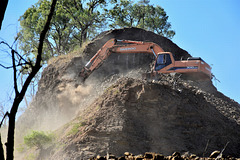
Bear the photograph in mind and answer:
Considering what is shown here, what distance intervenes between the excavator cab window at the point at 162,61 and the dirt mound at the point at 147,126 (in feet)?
5.00

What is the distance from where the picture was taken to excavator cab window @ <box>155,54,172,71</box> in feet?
62.0

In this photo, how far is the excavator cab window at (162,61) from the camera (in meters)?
18.9

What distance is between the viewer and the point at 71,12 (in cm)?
3416

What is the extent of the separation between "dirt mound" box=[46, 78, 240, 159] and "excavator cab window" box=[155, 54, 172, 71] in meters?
1.52

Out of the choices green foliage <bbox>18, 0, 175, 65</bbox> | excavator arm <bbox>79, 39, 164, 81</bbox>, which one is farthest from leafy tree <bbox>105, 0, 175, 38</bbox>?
excavator arm <bbox>79, 39, 164, 81</bbox>

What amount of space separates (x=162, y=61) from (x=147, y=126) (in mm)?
4513

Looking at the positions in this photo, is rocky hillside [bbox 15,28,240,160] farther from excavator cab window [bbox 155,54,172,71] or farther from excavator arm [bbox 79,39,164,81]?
excavator arm [bbox 79,39,164,81]

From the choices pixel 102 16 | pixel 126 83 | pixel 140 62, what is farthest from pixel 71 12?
pixel 126 83

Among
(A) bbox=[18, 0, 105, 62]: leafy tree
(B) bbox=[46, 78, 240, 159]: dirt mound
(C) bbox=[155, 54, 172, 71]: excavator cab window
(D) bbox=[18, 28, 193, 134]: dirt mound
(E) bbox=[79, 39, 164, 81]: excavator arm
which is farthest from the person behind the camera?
(A) bbox=[18, 0, 105, 62]: leafy tree

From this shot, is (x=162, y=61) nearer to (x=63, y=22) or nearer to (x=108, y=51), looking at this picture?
(x=108, y=51)

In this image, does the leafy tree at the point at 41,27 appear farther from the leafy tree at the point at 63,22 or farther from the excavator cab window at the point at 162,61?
the excavator cab window at the point at 162,61

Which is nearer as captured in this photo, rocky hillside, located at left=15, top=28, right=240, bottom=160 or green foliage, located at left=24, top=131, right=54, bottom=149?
rocky hillside, located at left=15, top=28, right=240, bottom=160

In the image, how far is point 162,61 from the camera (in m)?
19.0

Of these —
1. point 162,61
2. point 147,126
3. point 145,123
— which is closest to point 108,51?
point 162,61
